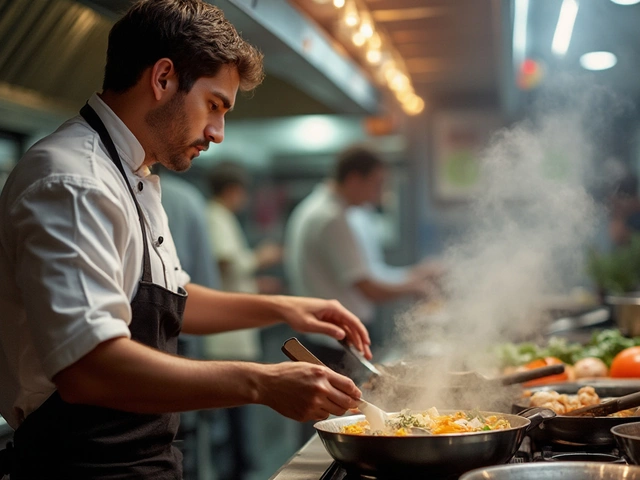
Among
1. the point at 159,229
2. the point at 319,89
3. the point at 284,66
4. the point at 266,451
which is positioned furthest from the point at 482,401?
the point at 266,451

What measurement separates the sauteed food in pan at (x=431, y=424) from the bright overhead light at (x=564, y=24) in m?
2.90

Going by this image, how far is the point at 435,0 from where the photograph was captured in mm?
3766

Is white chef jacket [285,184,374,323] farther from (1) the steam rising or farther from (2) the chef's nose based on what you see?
(2) the chef's nose

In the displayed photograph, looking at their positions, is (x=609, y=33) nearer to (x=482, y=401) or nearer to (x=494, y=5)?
(x=494, y=5)

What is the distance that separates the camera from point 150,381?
1.37m

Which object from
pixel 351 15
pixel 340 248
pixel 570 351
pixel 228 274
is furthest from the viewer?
pixel 228 274

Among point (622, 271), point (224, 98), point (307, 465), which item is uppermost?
point (224, 98)

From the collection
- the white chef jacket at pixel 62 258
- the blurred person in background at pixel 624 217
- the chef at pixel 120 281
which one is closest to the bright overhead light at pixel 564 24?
the blurred person in background at pixel 624 217

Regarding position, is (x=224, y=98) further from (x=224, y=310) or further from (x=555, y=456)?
(x=555, y=456)

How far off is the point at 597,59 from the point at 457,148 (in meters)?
1.99

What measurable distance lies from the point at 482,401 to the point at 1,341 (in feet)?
3.85

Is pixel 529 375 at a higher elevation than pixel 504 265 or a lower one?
lower

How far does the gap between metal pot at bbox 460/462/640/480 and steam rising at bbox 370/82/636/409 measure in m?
0.67

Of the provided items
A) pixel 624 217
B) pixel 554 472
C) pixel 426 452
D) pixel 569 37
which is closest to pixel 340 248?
pixel 569 37
